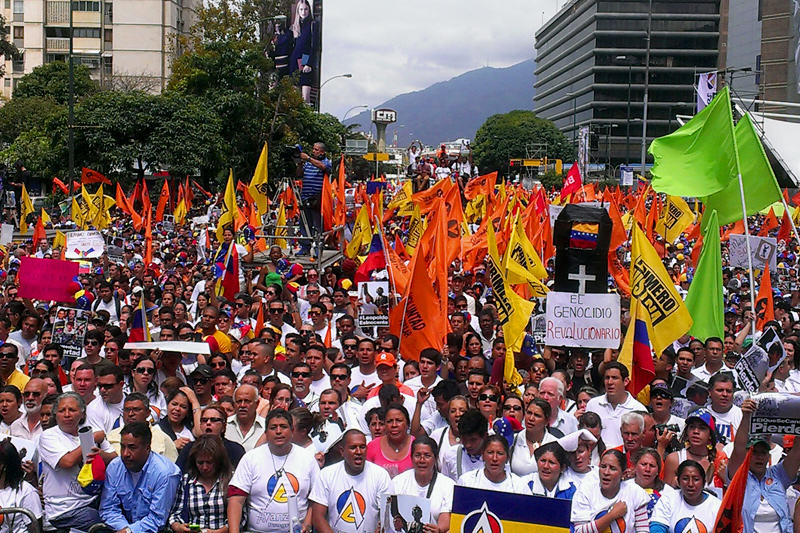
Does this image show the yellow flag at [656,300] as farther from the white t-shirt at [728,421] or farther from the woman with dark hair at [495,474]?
the woman with dark hair at [495,474]

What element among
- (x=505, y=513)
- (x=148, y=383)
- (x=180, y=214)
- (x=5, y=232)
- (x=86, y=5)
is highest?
(x=86, y=5)

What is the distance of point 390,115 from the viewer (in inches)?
4503

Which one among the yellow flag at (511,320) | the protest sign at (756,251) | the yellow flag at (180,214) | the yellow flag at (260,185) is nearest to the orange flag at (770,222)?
the protest sign at (756,251)

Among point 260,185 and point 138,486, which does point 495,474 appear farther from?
point 260,185

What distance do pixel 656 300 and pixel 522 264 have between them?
2.71 meters

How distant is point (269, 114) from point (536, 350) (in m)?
34.2

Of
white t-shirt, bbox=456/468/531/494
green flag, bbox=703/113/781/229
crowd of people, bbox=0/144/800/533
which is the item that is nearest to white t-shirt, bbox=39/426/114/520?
crowd of people, bbox=0/144/800/533

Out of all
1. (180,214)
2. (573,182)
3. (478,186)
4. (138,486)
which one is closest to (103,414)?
(138,486)

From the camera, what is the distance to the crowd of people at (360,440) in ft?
19.9

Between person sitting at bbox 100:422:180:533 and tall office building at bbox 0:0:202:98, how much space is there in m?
63.9

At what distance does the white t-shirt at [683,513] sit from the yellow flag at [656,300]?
145 inches

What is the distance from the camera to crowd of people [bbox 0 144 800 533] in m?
6.07

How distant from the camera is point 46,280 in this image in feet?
39.8

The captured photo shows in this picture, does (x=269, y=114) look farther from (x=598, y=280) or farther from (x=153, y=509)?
(x=153, y=509)
